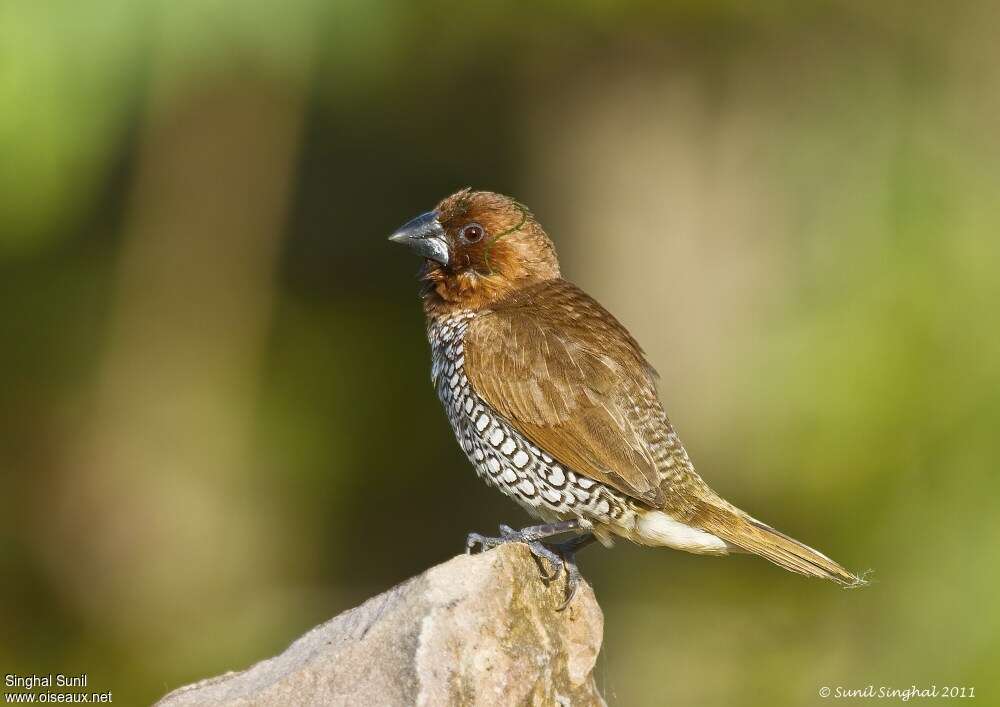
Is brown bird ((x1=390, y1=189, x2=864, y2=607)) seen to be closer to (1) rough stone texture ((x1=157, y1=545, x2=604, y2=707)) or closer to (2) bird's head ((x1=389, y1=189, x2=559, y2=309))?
(2) bird's head ((x1=389, y1=189, x2=559, y2=309))

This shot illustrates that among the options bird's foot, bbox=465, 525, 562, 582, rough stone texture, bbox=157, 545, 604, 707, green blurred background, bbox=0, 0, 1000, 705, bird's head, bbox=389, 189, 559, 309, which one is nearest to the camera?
rough stone texture, bbox=157, 545, 604, 707

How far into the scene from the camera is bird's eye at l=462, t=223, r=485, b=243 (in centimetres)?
509

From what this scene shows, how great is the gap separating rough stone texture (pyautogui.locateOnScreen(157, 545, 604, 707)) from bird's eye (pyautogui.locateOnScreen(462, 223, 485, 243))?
1.42 metres

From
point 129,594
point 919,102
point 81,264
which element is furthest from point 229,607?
point 919,102

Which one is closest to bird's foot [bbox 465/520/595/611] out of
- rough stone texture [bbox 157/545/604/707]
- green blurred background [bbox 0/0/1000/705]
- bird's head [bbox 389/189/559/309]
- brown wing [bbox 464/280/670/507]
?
rough stone texture [bbox 157/545/604/707]

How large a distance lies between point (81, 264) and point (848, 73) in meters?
5.37

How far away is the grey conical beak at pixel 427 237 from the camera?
5.12 meters

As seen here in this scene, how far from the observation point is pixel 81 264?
9391 millimetres

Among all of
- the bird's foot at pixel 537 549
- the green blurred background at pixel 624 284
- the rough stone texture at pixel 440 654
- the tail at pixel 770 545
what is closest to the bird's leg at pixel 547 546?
the bird's foot at pixel 537 549

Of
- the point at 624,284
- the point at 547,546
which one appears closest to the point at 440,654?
the point at 547,546

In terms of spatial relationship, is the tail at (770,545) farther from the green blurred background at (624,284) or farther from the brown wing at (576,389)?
the green blurred background at (624,284)

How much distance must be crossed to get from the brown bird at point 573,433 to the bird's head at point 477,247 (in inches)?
1.3

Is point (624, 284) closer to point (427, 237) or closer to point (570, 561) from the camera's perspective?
point (427, 237)

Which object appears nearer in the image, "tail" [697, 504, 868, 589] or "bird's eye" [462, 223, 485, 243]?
"tail" [697, 504, 868, 589]
